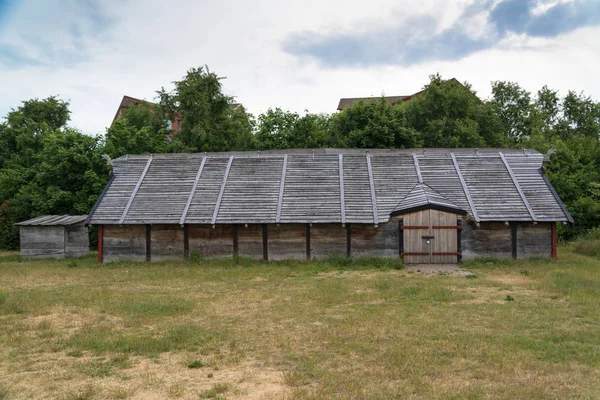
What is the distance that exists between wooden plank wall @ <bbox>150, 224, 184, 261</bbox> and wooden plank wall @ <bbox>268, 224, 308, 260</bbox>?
13.6 feet

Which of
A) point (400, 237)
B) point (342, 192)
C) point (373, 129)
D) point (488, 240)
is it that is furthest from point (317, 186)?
point (373, 129)

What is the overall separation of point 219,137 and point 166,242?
17416 millimetres

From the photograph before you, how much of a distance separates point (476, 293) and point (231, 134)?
91.7 feet

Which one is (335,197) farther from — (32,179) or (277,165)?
(32,179)

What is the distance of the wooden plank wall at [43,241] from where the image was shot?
24.0 meters

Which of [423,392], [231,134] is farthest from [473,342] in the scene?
[231,134]

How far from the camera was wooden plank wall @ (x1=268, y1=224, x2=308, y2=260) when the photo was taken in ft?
67.8

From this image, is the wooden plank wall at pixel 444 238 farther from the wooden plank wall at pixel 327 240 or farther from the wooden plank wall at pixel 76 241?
the wooden plank wall at pixel 76 241

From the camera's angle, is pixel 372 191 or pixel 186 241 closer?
pixel 186 241

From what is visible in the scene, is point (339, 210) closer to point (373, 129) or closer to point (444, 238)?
point (444, 238)

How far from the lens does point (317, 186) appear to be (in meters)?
22.5

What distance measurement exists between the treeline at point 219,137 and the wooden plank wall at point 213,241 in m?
10.9

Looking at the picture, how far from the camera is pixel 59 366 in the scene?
7855mm

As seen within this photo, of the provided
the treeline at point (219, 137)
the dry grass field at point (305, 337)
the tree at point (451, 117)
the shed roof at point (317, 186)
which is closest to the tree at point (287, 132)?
the treeline at point (219, 137)
